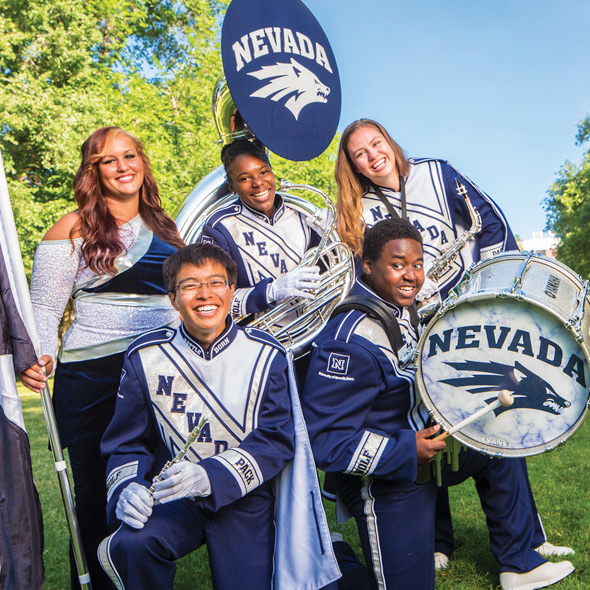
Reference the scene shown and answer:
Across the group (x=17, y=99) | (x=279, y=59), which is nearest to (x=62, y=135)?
(x=17, y=99)

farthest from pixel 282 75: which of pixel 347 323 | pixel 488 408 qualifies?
pixel 488 408

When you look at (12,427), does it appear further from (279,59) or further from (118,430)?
(279,59)

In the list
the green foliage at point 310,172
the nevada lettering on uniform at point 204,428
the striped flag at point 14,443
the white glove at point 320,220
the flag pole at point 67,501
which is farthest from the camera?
the green foliage at point 310,172

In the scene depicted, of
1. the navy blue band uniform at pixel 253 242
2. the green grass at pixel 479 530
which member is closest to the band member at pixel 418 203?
the green grass at pixel 479 530

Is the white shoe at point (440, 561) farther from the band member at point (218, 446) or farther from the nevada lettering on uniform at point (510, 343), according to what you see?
the nevada lettering on uniform at point (510, 343)

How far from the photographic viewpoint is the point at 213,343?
2.32m

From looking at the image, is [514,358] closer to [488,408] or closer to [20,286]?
[488,408]

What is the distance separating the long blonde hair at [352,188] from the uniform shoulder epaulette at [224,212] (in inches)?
19.3

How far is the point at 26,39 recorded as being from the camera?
42.9 feet

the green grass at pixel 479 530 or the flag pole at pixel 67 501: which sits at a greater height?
the flag pole at pixel 67 501

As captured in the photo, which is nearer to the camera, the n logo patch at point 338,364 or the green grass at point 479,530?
the n logo patch at point 338,364

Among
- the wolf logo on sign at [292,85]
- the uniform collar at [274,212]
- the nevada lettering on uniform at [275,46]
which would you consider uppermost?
the nevada lettering on uniform at [275,46]

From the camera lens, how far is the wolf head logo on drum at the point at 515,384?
2.16 meters

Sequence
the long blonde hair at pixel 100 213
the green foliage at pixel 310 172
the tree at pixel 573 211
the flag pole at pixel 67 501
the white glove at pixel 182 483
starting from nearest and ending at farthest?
the white glove at pixel 182 483 → the flag pole at pixel 67 501 → the long blonde hair at pixel 100 213 → the green foliage at pixel 310 172 → the tree at pixel 573 211
